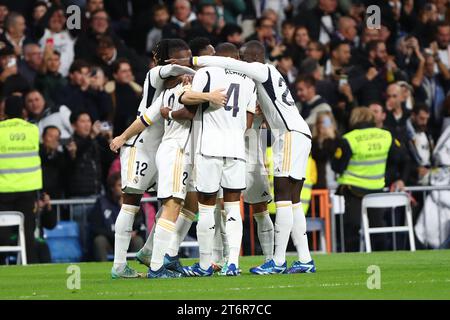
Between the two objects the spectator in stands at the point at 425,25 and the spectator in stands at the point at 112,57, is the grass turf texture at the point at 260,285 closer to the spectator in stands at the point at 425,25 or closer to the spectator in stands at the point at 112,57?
the spectator in stands at the point at 112,57

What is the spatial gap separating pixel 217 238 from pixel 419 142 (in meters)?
7.85

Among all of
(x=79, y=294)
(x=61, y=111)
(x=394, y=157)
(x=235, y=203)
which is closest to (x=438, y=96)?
(x=394, y=157)

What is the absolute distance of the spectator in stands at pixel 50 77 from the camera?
2111cm

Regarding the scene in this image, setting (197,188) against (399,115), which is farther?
(399,115)

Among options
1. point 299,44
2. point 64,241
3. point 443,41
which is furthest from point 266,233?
point 443,41

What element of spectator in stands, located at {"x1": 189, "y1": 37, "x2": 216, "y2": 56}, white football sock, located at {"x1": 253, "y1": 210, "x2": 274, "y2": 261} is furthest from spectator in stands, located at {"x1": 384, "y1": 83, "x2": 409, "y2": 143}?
spectator in stands, located at {"x1": 189, "y1": 37, "x2": 216, "y2": 56}

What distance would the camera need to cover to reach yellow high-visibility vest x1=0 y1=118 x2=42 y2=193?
18672 millimetres

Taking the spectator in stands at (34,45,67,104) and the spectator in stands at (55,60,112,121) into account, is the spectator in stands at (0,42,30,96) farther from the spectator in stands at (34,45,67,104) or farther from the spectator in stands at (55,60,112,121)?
the spectator in stands at (55,60,112,121)

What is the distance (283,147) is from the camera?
1366 centimetres

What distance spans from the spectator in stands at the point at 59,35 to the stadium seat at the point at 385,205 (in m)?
5.56

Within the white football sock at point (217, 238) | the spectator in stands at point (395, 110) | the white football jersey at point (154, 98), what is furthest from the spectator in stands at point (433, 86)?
the white football jersey at point (154, 98)
